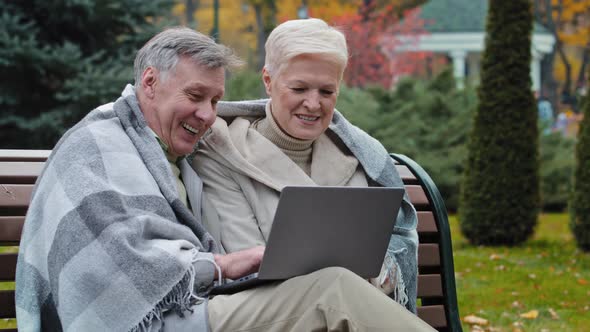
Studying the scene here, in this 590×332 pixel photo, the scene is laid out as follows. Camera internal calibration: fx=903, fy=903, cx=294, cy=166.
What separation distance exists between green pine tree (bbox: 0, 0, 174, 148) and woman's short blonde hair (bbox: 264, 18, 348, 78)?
615cm

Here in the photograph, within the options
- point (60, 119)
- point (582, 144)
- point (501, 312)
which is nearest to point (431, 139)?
point (582, 144)

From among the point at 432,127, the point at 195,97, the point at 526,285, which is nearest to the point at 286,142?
the point at 195,97

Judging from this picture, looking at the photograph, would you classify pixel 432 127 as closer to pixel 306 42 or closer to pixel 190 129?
pixel 306 42

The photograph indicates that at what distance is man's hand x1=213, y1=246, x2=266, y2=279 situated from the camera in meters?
2.80

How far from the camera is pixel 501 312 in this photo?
568 centimetres

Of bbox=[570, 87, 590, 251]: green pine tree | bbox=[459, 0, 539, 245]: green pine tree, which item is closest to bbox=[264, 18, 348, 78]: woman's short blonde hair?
bbox=[570, 87, 590, 251]: green pine tree

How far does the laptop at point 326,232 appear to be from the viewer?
259 cm

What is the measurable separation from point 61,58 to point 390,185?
267 inches

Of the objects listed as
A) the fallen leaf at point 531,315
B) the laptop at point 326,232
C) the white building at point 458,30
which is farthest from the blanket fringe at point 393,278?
the white building at point 458,30

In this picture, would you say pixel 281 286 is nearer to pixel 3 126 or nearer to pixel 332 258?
pixel 332 258

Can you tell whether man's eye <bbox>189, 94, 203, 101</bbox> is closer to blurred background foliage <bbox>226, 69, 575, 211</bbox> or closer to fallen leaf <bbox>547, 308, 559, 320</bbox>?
fallen leaf <bbox>547, 308, 559, 320</bbox>

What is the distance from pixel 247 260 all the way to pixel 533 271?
192 inches

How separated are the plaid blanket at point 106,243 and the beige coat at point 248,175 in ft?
0.88

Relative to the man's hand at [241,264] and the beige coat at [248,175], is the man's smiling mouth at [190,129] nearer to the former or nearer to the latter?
the beige coat at [248,175]
